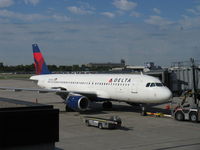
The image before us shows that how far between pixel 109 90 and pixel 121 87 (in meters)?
1.43

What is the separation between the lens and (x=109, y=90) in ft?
82.0

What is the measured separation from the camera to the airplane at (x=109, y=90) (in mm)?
22062

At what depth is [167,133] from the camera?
16547 mm

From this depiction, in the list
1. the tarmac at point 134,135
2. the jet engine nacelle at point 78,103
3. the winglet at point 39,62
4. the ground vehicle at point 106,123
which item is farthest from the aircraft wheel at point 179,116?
the winglet at point 39,62

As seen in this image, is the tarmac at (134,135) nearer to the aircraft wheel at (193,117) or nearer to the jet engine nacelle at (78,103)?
the aircraft wheel at (193,117)

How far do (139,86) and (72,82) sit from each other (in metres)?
8.75

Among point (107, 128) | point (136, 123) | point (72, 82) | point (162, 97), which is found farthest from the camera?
point (72, 82)

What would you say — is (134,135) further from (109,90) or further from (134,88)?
(109,90)

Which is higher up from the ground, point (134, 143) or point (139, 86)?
point (139, 86)

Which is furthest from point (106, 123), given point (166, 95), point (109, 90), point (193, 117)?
point (109, 90)

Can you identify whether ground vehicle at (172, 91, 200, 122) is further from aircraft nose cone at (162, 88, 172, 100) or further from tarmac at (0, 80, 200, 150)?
aircraft nose cone at (162, 88, 172, 100)

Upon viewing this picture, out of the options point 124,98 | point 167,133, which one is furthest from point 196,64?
point 167,133

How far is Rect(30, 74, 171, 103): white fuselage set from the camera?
2189 centimetres

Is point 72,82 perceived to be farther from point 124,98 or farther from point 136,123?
point 136,123
